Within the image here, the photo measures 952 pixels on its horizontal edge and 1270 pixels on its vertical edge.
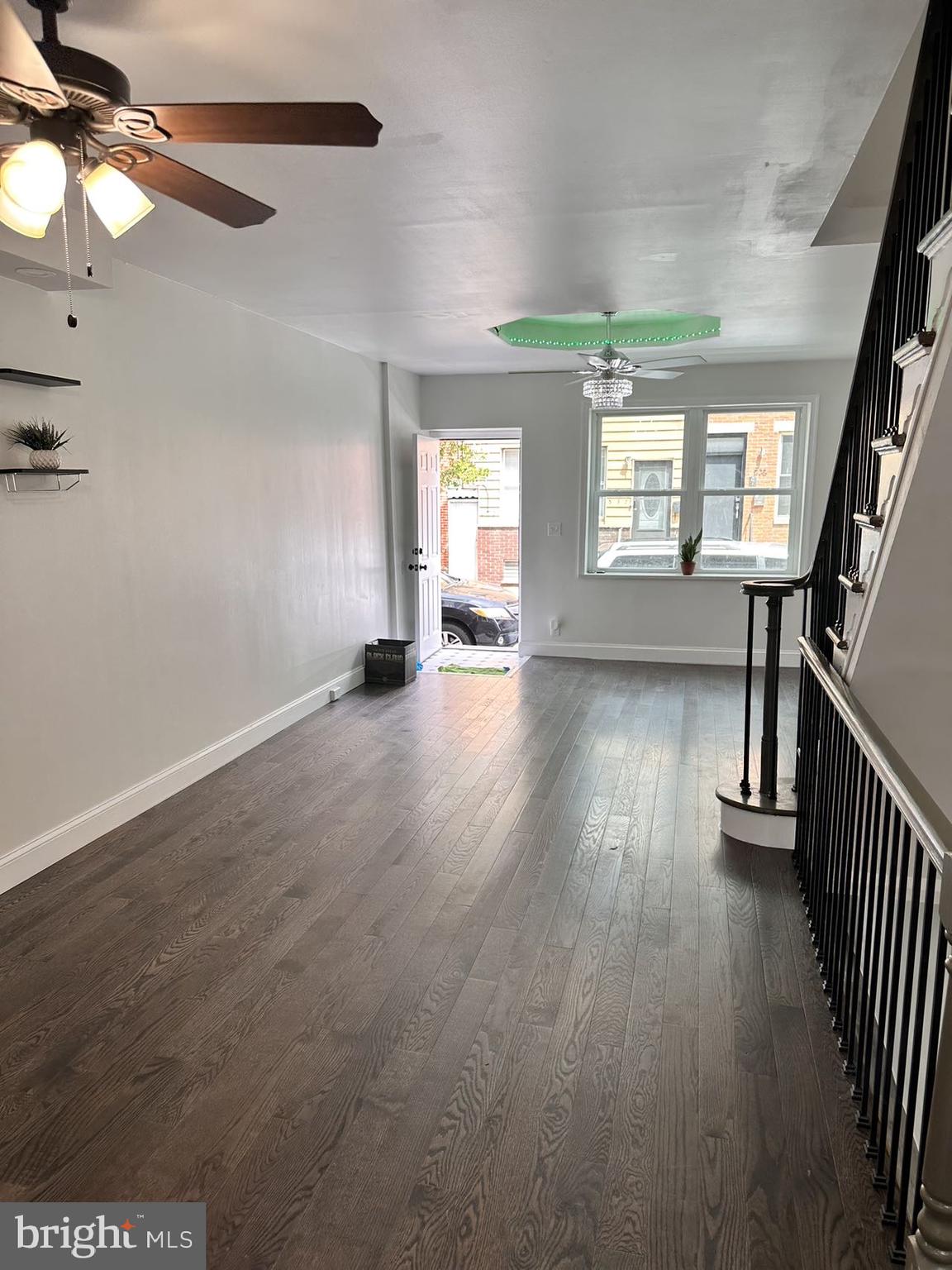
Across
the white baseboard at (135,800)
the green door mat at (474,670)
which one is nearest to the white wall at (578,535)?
the green door mat at (474,670)

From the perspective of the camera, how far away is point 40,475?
10.9 ft

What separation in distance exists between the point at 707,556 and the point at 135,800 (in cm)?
535

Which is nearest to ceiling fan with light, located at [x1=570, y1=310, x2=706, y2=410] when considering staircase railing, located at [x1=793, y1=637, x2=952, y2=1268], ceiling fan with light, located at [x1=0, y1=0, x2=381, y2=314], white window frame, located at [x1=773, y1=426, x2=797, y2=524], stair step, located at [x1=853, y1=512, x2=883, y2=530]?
white window frame, located at [x1=773, y1=426, x2=797, y2=524]

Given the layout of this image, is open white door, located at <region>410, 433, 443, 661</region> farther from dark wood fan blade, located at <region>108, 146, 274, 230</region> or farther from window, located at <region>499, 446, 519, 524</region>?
window, located at <region>499, 446, 519, 524</region>

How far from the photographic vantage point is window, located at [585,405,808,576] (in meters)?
7.31

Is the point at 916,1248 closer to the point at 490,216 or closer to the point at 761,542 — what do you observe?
the point at 490,216

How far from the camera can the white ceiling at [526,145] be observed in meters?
1.87

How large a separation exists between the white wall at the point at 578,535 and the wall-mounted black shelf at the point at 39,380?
466 cm

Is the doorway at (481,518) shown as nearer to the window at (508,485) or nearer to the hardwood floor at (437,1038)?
the window at (508,485)

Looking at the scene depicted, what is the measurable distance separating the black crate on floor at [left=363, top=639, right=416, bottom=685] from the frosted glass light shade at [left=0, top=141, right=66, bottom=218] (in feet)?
16.9

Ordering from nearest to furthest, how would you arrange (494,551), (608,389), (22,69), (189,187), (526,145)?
(22,69), (189,187), (526,145), (608,389), (494,551)

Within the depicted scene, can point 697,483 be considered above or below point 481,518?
above

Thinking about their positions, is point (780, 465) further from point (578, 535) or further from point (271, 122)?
point (271, 122)

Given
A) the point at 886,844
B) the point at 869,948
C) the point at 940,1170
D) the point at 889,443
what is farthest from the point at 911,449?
the point at 940,1170
